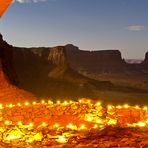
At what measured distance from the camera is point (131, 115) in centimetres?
1195

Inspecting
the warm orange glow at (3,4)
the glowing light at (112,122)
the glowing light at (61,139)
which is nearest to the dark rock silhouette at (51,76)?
the glowing light at (112,122)

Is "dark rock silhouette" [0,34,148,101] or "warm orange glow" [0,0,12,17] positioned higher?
"warm orange glow" [0,0,12,17]

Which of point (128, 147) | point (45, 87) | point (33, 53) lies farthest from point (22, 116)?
point (33, 53)

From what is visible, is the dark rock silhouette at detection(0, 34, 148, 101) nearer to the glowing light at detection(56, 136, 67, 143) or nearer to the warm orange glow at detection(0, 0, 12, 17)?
the warm orange glow at detection(0, 0, 12, 17)

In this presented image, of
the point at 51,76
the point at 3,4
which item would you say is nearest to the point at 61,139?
the point at 3,4

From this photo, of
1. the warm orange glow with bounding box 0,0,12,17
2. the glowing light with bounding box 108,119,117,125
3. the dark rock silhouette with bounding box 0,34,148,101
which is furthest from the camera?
the dark rock silhouette with bounding box 0,34,148,101

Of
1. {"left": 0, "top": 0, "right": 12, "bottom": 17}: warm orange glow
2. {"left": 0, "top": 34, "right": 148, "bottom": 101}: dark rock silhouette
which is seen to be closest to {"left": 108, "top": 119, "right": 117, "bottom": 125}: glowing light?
{"left": 0, "top": 0, "right": 12, "bottom": 17}: warm orange glow

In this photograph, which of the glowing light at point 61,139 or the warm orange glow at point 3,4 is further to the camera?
the warm orange glow at point 3,4

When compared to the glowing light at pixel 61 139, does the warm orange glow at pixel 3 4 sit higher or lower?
higher

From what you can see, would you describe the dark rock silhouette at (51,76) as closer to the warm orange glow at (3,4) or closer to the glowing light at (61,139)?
the warm orange glow at (3,4)

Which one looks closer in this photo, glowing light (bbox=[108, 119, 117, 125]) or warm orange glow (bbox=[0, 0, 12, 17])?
warm orange glow (bbox=[0, 0, 12, 17])

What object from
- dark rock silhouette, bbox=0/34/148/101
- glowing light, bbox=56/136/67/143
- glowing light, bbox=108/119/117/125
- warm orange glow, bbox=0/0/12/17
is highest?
warm orange glow, bbox=0/0/12/17

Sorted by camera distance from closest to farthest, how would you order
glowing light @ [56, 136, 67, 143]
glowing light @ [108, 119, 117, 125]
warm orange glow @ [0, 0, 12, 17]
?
glowing light @ [56, 136, 67, 143], warm orange glow @ [0, 0, 12, 17], glowing light @ [108, 119, 117, 125]

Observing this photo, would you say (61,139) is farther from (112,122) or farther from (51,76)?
(51,76)
